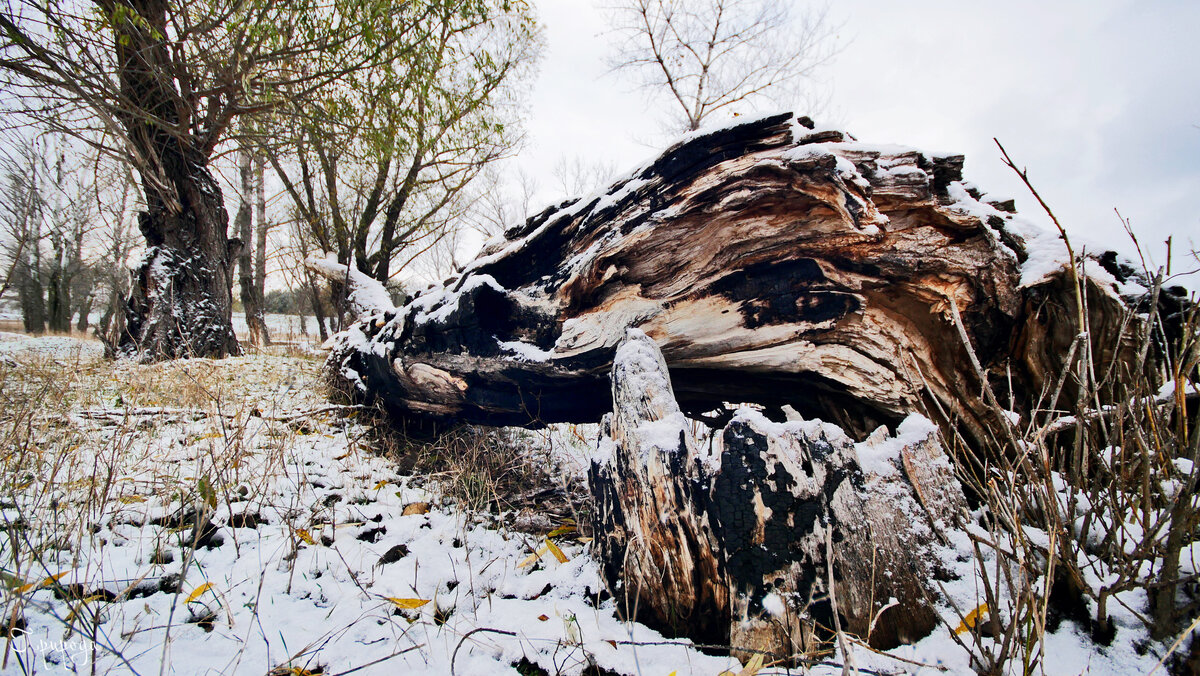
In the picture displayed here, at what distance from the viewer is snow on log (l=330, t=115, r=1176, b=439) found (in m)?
2.04

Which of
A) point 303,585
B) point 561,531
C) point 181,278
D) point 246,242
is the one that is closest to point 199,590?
point 303,585

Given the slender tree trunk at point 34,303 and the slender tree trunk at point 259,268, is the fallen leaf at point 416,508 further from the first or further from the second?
the slender tree trunk at point 34,303

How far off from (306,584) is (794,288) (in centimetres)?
254

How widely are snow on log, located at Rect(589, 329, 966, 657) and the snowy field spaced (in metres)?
0.10

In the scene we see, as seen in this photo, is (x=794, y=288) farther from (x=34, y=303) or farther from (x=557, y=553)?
(x=34, y=303)

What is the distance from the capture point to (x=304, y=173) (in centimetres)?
1060

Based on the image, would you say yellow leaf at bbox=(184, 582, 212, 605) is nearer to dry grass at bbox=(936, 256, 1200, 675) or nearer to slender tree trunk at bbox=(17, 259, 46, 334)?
dry grass at bbox=(936, 256, 1200, 675)

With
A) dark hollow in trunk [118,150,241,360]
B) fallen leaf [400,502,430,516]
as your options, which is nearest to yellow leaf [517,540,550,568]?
fallen leaf [400,502,430,516]

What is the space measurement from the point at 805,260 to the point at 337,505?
9.33ft

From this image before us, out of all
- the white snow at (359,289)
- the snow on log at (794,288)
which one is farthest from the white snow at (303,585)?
the white snow at (359,289)

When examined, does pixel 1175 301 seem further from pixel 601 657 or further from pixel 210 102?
pixel 210 102

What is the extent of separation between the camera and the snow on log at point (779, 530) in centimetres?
143

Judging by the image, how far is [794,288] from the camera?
229cm

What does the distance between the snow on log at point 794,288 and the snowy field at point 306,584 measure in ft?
2.92
